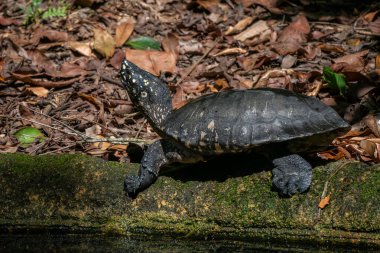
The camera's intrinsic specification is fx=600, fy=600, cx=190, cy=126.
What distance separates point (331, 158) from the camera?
4.89 meters

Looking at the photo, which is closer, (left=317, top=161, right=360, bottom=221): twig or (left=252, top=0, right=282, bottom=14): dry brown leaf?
(left=317, top=161, right=360, bottom=221): twig

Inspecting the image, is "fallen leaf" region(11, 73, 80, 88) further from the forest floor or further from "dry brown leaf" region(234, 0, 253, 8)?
"dry brown leaf" region(234, 0, 253, 8)

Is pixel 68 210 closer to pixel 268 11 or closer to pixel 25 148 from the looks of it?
pixel 25 148

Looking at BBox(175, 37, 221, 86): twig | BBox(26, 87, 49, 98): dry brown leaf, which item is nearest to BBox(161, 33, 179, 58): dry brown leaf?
BBox(175, 37, 221, 86): twig

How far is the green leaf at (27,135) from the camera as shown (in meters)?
5.84

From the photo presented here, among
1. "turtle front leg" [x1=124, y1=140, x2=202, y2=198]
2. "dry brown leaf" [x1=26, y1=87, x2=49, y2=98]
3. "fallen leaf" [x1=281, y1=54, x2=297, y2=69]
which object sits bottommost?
"dry brown leaf" [x1=26, y1=87, x2=49, y2=98]

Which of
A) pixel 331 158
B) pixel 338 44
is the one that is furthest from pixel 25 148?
pixel 338 44

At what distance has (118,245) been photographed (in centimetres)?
438

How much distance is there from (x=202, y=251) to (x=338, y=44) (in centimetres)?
373

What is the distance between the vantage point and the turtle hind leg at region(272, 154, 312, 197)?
413 cm

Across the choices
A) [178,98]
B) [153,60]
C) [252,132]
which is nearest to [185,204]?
[252,132]

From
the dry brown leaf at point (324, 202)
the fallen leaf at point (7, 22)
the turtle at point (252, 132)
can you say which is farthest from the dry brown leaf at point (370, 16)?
the fallen leaf at point (7, 22)

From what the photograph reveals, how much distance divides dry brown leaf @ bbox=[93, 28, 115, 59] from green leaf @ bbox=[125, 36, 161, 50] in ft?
0.68

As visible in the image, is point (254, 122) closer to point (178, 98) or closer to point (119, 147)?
point (119, 147)
